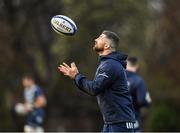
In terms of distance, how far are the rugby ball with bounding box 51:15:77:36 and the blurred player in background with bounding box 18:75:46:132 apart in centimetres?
689

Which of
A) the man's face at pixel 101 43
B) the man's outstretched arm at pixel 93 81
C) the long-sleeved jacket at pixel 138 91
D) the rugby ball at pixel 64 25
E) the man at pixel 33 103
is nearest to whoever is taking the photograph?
the man's outstretched arm at pixel 93 81

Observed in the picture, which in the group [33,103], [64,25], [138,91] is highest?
[64,25]

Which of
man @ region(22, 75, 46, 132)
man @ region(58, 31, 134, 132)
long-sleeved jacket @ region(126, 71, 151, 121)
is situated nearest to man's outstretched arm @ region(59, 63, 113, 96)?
Answer: man @ region(58, 31, 134, 132)

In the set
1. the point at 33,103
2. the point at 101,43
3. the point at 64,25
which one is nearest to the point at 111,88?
the point at 101,43

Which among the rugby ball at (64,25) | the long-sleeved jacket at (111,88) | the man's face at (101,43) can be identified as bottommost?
the long-sleeved jacket at (111,88)

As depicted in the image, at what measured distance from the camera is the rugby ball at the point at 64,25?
9.78 meters

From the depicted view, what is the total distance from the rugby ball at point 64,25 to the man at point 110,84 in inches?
23.5

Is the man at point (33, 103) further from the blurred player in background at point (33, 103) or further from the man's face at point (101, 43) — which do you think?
the man's face at point (101, 43)

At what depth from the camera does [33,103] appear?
17.1 m

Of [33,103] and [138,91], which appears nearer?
[138,91]

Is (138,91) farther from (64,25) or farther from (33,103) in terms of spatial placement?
(33,103)

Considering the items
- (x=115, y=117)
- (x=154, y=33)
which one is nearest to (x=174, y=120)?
(x=154, y=33)

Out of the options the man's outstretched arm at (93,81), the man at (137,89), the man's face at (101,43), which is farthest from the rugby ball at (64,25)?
the man at (137,89)

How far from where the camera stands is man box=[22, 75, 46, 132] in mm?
16906
